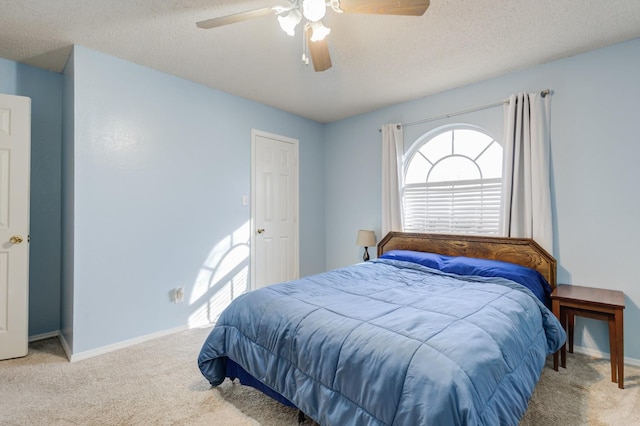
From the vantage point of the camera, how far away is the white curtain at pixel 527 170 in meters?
2.75

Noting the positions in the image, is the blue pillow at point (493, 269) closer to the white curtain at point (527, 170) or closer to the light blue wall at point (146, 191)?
the white curtain at point (527, 170)

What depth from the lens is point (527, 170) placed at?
2830 mm

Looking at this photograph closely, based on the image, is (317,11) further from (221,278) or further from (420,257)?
(221,278)

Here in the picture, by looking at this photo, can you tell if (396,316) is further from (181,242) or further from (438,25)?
(181,242)

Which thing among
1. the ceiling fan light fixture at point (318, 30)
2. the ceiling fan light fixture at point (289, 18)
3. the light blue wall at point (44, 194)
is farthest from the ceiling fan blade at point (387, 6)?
the light blue wall at point (44, 194)

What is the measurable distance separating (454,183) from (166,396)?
10.7ft

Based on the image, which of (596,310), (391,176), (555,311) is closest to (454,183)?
(391,176)

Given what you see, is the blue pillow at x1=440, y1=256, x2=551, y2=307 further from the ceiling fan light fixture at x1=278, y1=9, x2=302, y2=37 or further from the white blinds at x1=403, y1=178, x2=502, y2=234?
the ceiling fan light fixture at x1=278, y1=9, x2=302, y2=37

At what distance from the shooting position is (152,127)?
9.70 feet

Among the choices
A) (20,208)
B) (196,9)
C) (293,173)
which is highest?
(196,9)

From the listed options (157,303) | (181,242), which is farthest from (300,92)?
(157,303)

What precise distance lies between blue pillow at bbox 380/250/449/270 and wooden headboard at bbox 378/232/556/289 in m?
0.19

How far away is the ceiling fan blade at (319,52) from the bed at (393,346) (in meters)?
1.53

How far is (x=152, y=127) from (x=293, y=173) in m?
1.84
